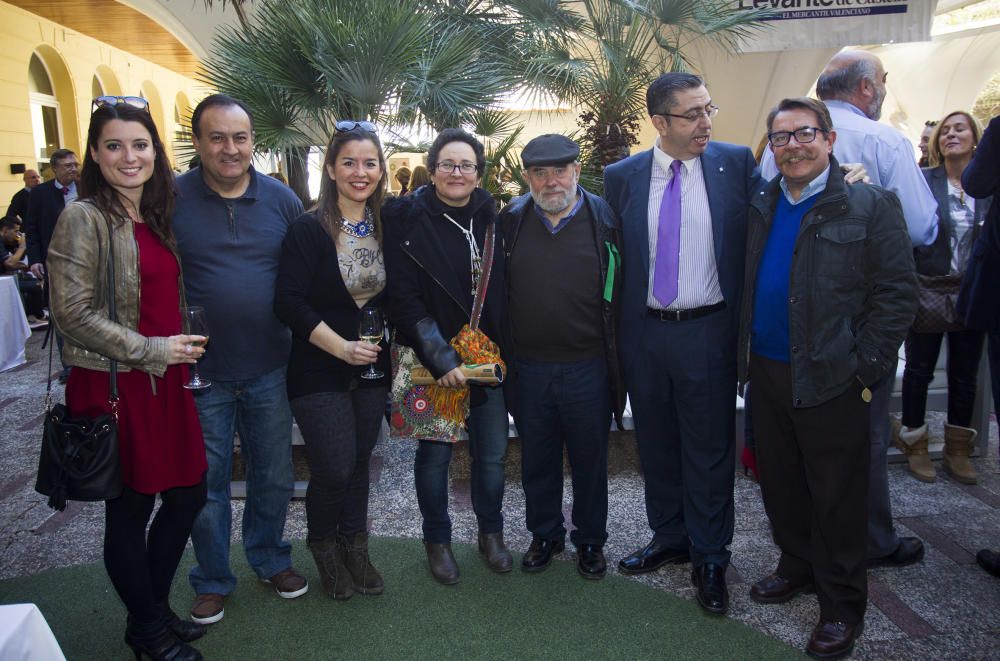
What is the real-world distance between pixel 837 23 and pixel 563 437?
756cm

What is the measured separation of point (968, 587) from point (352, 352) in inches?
108

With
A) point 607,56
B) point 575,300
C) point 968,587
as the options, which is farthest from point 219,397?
point 607,56

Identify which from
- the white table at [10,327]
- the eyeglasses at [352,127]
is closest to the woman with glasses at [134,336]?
the eyeglasses at [352,127]

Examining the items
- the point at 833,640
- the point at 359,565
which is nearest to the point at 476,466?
the point at 359,565

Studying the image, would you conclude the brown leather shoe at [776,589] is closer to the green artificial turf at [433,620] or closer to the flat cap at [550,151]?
the green artificial turf at [433,620]

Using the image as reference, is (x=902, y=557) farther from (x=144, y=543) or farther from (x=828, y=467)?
(x=144, y=543)

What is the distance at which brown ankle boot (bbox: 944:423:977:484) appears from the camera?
4301 mm

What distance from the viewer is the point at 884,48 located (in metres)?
18.9

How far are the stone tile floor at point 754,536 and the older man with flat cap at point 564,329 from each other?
463mm

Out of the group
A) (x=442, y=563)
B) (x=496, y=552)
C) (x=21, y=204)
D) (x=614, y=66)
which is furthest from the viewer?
(x=21, y=204)

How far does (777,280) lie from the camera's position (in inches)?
107

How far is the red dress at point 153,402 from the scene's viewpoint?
240 centimetres

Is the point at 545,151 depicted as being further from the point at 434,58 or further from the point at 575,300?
the point at 434,58

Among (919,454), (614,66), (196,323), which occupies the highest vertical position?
(614,66)
